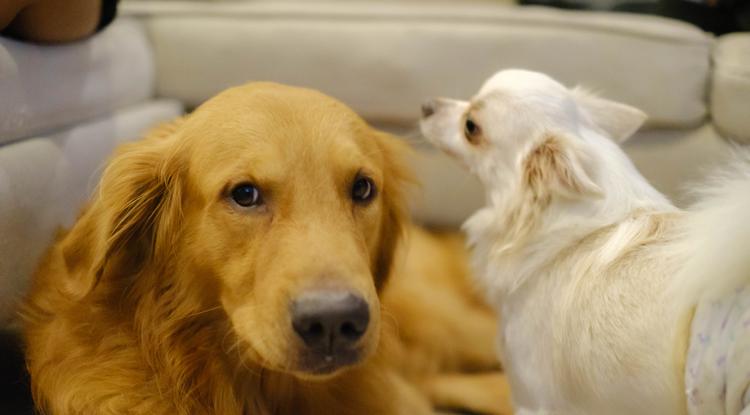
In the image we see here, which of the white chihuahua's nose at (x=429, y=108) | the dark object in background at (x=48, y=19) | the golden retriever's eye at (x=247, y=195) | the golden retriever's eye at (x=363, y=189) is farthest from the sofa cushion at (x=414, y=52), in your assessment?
the golden retriever's eye at (x=247, y=195)

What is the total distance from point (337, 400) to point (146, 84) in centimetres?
109

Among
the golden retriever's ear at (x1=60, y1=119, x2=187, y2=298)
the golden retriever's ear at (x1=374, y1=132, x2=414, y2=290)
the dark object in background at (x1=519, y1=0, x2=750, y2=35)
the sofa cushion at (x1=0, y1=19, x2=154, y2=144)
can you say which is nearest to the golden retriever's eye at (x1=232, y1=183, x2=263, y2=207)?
the golden retriever's ear at (x1=60, y1=119, x2=187, y2=298)

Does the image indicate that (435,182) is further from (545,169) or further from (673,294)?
(673,294)

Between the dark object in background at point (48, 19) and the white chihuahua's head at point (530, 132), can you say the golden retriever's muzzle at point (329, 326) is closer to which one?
the white chihuahua's head at point (530, 132)

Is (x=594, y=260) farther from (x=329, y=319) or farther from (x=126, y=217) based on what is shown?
(x=126, y=217)

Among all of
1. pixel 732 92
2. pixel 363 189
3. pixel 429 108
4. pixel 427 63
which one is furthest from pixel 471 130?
pixel 732 92

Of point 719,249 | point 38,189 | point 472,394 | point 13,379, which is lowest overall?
point 472,394

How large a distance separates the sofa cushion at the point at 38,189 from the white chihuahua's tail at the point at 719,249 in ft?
3.30

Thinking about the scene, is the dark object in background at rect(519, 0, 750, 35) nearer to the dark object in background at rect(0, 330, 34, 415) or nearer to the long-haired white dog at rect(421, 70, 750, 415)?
the long-haired white dog at rect(421, 70, 750, 415)

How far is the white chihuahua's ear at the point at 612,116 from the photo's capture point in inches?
59.0

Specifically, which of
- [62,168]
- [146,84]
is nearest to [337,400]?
[62,168]

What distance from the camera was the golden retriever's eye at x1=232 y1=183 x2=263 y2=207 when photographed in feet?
3.68

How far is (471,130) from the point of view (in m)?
1.49

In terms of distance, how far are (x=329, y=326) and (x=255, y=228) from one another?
203mm
